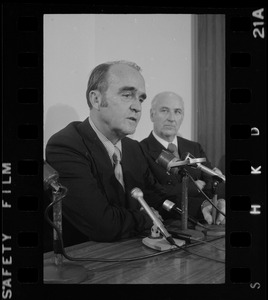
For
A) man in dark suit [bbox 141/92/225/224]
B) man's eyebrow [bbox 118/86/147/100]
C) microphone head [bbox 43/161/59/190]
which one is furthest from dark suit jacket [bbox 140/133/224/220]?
microphone head [bbox 43/161/59/190]

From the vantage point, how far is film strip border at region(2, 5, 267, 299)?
1.12 metres

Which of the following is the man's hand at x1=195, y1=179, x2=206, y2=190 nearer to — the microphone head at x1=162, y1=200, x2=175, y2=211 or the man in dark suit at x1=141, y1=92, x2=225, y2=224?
the man in dark suit at x1=141, y1=92, x2=225, y2=224

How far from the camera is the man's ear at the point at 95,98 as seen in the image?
3.69 ft

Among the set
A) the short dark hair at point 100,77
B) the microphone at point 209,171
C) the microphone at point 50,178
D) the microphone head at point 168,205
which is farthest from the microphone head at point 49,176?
the microphone at point 209,171

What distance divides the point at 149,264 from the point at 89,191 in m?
0.28

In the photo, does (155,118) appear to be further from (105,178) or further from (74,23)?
(74,23)

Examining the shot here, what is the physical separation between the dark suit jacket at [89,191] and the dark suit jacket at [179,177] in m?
0.06

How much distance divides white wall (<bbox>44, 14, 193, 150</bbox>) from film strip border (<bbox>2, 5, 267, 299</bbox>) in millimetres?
35

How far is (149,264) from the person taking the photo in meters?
1.11

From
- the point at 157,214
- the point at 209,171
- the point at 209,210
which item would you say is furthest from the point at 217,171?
the point at 157,214

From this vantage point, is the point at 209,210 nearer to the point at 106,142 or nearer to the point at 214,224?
the point at 214,224
